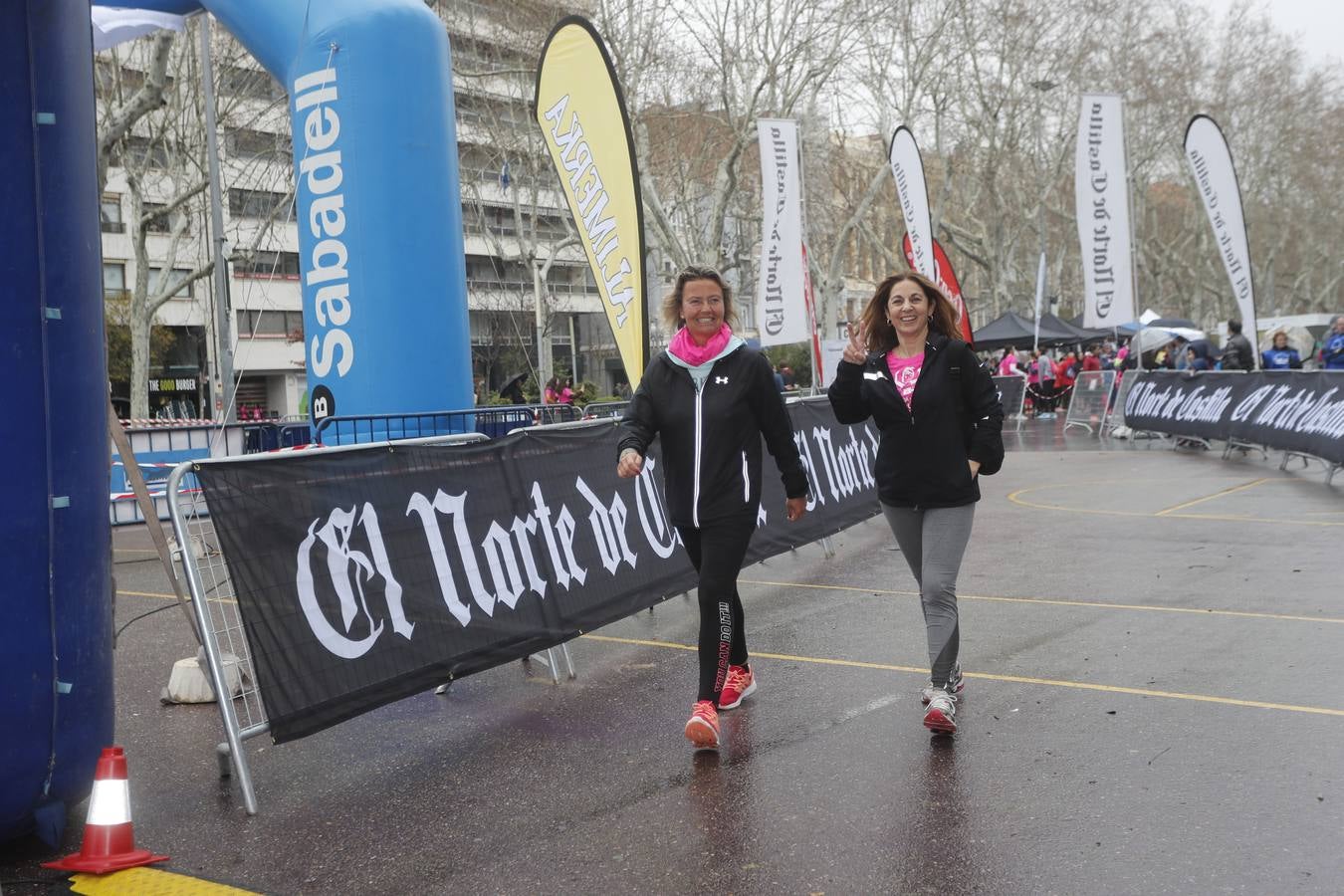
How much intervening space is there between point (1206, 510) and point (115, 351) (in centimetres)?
4510

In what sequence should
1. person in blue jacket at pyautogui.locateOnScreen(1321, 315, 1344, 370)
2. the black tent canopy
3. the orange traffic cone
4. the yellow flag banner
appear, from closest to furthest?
the orange traffic cone, the yellow flag banner, person in blue jacket at pyautogui.locateOnScreen(1321, 315, 1344, 370), the black tent canopy

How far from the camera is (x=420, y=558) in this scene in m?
5.52

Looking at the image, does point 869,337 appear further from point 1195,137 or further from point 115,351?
point 115,351

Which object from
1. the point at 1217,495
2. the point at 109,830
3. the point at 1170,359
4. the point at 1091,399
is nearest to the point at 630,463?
the point at 109,830

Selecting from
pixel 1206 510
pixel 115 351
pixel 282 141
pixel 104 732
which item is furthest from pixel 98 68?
pixel 104 732

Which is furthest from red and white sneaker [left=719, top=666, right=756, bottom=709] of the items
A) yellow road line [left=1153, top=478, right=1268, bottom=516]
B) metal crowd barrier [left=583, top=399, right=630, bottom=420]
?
yellow road line [left=1153, top=478, right=1268, bottom=516]

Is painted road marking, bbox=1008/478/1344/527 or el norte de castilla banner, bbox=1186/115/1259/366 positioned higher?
el norte de castilla banner, bbox=1186/115/1259/366

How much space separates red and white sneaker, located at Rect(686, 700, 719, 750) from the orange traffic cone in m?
2.01

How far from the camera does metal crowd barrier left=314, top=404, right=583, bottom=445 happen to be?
1004 centimetres

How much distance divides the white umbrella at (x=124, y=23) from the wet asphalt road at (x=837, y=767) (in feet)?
18.9

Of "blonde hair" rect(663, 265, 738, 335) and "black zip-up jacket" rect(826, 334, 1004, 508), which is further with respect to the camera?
"blonde hair" rect(663, 265, 738, 335)

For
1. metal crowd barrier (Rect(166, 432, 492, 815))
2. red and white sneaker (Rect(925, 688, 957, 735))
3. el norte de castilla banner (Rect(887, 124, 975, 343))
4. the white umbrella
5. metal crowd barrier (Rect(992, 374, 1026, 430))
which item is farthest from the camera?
metal crowd barrier (Rect(992, 374, 1026, 430))

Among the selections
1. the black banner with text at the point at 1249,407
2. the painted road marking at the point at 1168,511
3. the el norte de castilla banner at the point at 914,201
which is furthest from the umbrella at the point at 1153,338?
the painted road marking at the point at 1168,511

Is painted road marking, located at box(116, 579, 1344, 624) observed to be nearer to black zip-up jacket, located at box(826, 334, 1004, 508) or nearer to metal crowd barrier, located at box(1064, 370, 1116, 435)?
black zip-up jacket, located at box(826, 334, 1004, 508)
